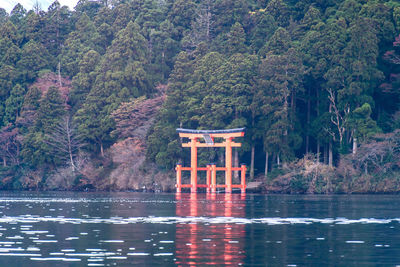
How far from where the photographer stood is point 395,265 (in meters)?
13.9

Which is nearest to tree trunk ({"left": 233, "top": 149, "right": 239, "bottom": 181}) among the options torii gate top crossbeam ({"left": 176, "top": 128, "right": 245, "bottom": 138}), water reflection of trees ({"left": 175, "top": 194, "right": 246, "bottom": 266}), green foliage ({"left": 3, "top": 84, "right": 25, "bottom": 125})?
torii gate top crossbeam ({"left": 176, "top": 128, "right": 245, "bottom": 138})

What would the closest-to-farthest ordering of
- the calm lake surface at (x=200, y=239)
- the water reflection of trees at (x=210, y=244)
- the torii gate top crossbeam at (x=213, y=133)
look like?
the water reflection of trees at (x=210, y=244), the calm lake surface at (x=200, y=239), the torii gate top crossbeam at (x=213, y=133)

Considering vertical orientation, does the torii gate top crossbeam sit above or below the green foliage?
below

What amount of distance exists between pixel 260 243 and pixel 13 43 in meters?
62.9

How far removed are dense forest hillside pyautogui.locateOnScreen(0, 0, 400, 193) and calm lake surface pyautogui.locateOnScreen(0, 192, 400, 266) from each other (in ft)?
81.8

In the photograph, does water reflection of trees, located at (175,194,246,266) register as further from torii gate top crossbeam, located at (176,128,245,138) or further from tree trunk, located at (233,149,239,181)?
tree trunk, located at (233,149,239,181)

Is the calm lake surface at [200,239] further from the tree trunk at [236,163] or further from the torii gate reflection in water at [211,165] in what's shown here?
the tree trunk at [236,163]

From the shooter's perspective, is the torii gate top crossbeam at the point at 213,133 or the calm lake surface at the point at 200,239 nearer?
the calm lake surface at the point at 200,239

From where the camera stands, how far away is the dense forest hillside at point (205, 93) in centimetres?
5241

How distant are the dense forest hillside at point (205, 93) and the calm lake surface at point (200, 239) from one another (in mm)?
24941

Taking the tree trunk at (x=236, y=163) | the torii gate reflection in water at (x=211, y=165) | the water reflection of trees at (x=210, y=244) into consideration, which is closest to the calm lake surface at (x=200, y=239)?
the water reflection of trees at (x=210, y=244)

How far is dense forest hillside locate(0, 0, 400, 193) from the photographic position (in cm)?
5241

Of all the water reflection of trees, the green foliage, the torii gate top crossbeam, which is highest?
the green foliage

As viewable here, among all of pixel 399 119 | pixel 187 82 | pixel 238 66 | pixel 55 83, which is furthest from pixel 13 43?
pixel 399 119
